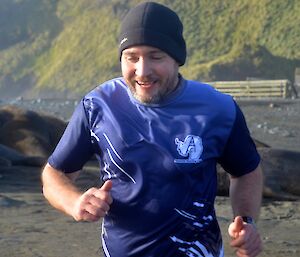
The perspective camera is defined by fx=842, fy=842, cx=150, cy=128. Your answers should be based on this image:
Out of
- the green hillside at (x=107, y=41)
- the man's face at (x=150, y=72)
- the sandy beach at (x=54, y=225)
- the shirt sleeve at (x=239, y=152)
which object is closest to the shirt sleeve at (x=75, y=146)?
the man's face at (x=150, y=72)

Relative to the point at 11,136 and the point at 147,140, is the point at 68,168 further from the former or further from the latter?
the point at 11,136

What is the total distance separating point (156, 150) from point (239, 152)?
1.22 ft

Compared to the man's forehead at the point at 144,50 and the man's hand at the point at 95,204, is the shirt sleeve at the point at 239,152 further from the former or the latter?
the man's hand at the point at 95,204

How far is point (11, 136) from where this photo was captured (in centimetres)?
1348

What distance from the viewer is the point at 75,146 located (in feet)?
10.6

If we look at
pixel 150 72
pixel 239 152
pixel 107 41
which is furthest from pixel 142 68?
pixel 107 41

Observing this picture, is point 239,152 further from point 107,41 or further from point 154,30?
point 107,41

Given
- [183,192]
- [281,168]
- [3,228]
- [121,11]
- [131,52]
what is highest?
[131,52]

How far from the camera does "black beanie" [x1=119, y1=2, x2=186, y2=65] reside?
3.08 m

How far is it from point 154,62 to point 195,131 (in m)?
0.29

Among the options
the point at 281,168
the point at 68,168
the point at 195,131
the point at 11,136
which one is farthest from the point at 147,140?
the point at 11,136

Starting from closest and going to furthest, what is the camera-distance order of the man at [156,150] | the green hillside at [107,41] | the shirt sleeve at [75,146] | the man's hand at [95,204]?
the man's hand at [95,204], the man at [156,150], the shirt sleeve at [75,146], the green hillside at [107,41]

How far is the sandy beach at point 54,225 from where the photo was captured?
21.2 feet

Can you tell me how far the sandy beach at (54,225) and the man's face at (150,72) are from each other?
329 centimetres
